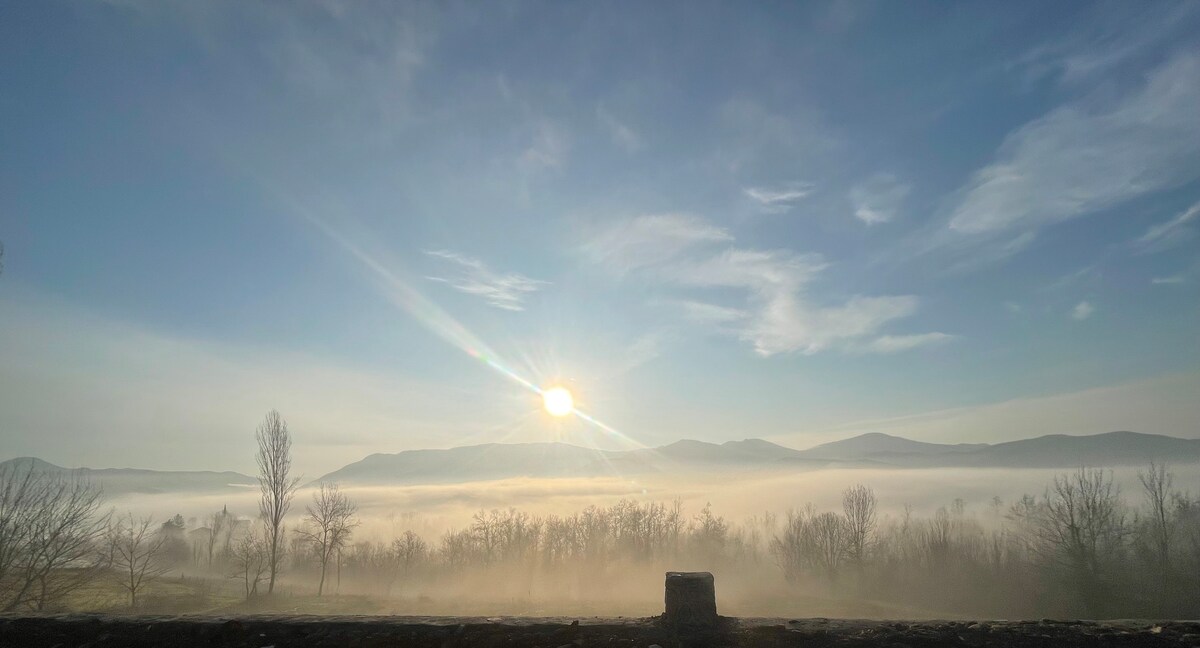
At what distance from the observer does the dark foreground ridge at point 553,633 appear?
38.3 feet

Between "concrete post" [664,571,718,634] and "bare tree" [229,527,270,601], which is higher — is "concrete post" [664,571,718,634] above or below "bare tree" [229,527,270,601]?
above

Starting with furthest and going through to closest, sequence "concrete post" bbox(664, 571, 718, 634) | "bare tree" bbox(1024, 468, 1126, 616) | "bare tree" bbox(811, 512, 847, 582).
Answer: "bare tree" bbox(811, 512, 847, 582), "bare tree" bbox(1024, 468, 1126, 616), "concrete post" bbox(664, 571, 718, 634)

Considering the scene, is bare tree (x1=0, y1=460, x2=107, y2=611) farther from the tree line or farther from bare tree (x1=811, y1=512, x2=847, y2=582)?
bare tree (x1=811, y1=512, x2=847, y2=582)

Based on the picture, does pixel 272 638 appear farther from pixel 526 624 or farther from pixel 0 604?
pixel 0 604

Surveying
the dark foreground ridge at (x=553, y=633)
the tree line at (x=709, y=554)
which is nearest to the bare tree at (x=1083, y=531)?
the tree line at (x=709, y=554)

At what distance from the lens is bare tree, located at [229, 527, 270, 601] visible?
59.4 m

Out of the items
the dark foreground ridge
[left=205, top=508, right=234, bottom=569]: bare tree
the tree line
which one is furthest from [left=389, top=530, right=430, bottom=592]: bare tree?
the dark foreground ridge

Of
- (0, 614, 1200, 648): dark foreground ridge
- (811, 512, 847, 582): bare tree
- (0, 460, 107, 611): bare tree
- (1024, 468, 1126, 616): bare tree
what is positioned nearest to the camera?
(0, 614, 1200, 648): dark foreground ridge

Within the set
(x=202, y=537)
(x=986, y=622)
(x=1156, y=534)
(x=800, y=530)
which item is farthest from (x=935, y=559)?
(x=202, y=537)

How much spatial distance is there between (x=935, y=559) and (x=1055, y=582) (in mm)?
26294

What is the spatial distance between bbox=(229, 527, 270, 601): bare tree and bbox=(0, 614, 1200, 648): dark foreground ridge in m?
43.3

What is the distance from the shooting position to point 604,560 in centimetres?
9325

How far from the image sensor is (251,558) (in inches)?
2736

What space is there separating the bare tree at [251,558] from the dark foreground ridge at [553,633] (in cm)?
4330
